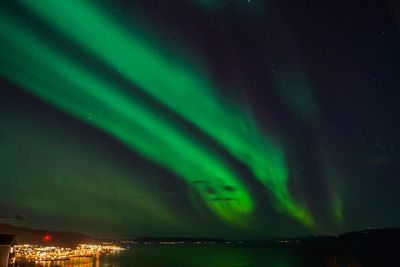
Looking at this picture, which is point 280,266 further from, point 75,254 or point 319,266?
point 75,254

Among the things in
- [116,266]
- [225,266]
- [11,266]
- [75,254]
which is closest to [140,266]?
[116,266]

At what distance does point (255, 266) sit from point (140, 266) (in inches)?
1190

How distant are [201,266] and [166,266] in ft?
37.1

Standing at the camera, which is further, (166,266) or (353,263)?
(166,266)

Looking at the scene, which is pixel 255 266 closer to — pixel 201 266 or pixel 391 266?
pixel 201 266

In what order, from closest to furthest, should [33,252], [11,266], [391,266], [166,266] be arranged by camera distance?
[11,266] → [391,266] → [166,266] → [33,252]

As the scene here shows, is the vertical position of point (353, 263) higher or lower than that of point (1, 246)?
lower

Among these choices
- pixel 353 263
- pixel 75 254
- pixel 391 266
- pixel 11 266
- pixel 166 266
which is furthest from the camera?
pixel 75 254

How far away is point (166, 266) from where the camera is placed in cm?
8975

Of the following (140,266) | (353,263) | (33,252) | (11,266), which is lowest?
(353,263)

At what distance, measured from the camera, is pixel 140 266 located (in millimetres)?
91500

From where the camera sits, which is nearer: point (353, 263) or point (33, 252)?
point (353, 263)

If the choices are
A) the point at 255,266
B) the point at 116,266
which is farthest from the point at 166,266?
the point at 255,266

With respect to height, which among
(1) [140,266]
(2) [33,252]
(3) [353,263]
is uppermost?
(2) [33,252]
